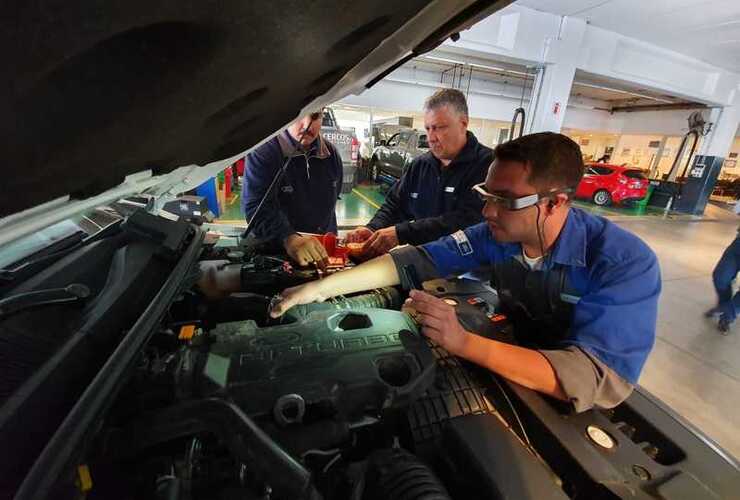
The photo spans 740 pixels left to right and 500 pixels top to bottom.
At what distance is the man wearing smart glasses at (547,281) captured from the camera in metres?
0.88

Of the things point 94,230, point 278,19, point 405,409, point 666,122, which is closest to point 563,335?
point 405,409

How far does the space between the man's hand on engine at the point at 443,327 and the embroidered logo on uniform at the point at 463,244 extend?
2.02 feet

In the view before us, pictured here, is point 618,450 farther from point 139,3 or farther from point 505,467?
point 139,3

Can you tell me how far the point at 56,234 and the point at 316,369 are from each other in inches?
38.1

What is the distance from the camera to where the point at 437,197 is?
2162 millimetres

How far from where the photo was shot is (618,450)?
0.73 metres

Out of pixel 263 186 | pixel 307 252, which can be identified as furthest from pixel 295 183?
pixel 307 252

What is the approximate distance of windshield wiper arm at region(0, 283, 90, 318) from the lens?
636 millimetres

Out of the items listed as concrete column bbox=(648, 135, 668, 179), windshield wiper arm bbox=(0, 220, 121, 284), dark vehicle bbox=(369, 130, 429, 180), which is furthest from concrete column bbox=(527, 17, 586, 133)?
concrete column bbox=(648, 135, 668, 179)

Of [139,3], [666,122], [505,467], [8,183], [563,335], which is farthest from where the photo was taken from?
[666,122]

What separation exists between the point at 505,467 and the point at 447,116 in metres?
1.76

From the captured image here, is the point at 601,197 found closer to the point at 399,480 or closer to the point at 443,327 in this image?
the point at 443,327

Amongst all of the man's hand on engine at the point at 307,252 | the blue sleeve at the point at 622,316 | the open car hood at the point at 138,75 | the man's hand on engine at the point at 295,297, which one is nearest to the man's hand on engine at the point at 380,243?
the man's hand on engine at the point at 307,252

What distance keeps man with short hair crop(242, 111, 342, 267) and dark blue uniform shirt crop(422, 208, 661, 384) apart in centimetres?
114
